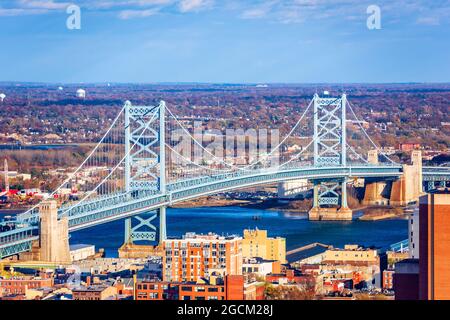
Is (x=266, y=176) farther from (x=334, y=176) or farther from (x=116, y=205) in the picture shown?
(x=116, y=205)

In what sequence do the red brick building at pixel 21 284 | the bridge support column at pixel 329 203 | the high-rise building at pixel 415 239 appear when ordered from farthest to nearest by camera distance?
the bridge support column at pixel 329 203 < the red brick building at pixel 21 284 < the high-rise building at pixel 415 239

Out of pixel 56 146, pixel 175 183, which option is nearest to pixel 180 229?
pixel 175 183

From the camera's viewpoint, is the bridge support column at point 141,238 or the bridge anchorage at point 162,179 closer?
the bridge anchorage at point 162,179

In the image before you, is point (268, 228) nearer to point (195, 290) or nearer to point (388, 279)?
point (388, 279)

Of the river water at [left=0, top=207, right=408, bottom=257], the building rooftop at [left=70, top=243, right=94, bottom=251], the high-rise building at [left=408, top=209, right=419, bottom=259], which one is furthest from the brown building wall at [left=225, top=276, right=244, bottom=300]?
the river water at [left=0, top=207, right=408, bottom=257]

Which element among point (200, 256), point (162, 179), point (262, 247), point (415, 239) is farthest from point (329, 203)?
point (415, 239)

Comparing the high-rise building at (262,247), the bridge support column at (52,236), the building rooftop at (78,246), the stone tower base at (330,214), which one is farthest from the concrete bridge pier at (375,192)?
the bridge support column at (52,236)

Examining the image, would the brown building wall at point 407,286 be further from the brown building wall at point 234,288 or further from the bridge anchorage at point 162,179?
the bridge anchorage at point 162,179
